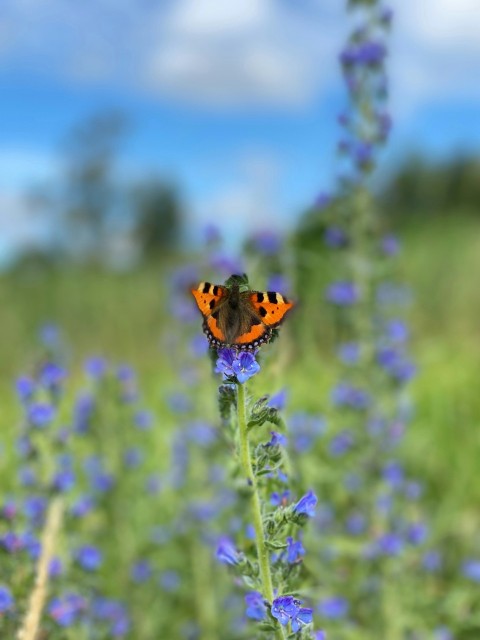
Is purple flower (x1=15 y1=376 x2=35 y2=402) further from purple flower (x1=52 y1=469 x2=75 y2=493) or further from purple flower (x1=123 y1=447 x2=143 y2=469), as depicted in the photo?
purple flower (x1=123 y1=447 x2=143 y2=469)

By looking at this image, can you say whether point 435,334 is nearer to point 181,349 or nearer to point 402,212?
point 181,349

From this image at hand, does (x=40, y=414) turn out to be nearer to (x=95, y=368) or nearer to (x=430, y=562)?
(x=95, y=368)

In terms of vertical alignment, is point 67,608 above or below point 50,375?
below

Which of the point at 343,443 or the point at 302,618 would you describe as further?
the point at 343,443

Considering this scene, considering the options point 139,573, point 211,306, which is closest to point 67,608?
point 211,306

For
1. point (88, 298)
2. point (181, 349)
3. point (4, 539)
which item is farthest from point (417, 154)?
point (4, 539)

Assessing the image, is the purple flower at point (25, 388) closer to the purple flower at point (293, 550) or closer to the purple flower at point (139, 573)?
the purple flower at point (293, 550)

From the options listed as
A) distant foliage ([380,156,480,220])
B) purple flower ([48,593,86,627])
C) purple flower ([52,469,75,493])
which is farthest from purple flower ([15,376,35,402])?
distant foliage ([380,156,480,220])

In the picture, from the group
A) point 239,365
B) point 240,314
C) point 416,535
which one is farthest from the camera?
point 416,535
